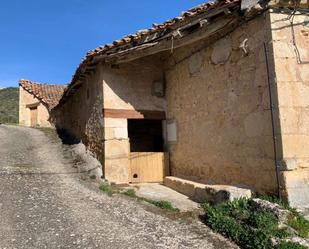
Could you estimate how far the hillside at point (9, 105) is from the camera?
1279 inches

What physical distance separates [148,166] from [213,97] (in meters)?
2.75

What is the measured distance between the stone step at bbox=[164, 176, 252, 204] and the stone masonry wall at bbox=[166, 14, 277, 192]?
12.1 inches

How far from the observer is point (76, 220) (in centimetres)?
586

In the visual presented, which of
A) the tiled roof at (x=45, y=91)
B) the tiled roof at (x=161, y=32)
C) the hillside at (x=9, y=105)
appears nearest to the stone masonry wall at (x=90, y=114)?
the tiled roof at (x=161, y=32)

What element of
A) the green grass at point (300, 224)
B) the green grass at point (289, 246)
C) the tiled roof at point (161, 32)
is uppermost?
the tiled roof at point (161, 32)

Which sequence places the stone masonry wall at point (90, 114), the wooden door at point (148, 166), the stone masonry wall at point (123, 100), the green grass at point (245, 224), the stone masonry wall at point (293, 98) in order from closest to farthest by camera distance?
the green grass at point (245, 224) < the stone masonry wall at point (293, 98) < the stone masonry wall at point (123, 100) < the wooden door at point (148, 166) < the stone masonry wall at point (90, 114)

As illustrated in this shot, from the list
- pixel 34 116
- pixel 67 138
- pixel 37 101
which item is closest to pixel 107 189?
pixel 67 138

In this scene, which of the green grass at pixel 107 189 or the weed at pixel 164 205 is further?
the green grass at pixel 107 189

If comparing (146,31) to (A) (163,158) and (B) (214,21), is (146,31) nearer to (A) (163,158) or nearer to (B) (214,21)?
(B) (214,21)

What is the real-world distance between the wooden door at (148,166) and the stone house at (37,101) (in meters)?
11.5

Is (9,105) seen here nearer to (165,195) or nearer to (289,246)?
(165,195)

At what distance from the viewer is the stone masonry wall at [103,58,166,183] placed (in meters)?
9.02

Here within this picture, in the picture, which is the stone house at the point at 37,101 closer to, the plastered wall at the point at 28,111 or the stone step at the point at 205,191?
the plastered wall at the point at 28,111

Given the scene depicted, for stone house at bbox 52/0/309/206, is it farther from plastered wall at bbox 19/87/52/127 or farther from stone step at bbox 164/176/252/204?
plastered wall at bbox 19/87/52/127
